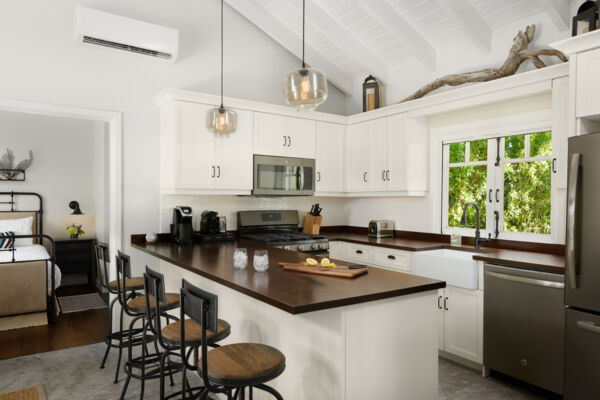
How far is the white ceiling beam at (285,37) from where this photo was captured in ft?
15.2

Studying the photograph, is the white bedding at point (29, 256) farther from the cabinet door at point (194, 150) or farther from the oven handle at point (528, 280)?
the oven handle at point (528, 280)

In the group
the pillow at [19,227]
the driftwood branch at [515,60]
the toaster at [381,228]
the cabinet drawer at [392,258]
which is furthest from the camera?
the pillow at [19,227]

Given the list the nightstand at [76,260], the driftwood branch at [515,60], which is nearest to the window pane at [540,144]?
the driftwood branch at [515,60]

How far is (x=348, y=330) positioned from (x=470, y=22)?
10.3 feet

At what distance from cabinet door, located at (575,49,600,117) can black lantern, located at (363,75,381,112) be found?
2.38m

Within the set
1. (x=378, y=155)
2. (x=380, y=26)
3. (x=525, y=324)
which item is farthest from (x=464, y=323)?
(x=380, y=26)

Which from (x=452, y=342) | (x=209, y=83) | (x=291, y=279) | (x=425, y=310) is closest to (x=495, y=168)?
(x=452, y=342)

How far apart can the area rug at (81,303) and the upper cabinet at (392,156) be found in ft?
12.0

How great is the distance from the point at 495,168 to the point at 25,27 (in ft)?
14.5

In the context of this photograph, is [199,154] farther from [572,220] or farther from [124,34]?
[572,220]

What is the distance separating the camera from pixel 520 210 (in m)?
3.72

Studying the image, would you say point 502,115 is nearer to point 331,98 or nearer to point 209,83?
point 331,98

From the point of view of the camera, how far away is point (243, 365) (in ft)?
5.89

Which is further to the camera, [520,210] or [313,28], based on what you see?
[313,28]
